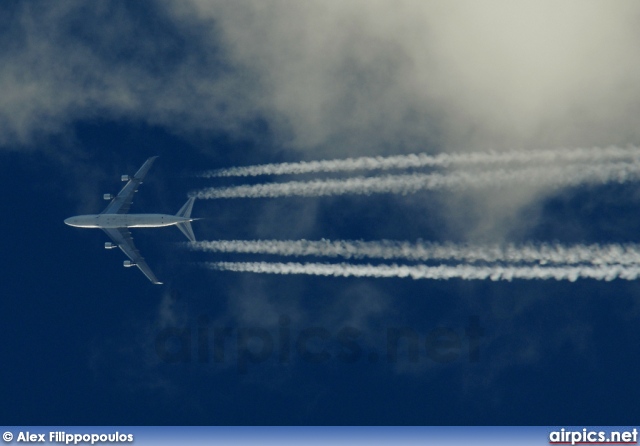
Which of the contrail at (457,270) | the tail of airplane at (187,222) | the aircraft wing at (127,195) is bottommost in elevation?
the contrail at (457,270)

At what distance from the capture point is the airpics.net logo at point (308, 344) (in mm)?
123875

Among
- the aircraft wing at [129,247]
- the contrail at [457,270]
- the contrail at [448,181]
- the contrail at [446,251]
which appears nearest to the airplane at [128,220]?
the aircraft wing at [129,247]

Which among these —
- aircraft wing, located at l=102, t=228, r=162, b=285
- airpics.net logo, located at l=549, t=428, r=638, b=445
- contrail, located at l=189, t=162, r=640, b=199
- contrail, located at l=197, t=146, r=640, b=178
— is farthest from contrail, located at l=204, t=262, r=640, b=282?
airpics.net logo, located at l=549, t=428, r=638, b=445

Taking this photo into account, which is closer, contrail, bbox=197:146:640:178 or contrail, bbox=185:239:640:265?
contrail, bbox=185:239:640:265

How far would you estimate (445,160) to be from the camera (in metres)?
111

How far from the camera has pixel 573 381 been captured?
123 metres

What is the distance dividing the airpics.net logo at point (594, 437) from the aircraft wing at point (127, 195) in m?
51.6

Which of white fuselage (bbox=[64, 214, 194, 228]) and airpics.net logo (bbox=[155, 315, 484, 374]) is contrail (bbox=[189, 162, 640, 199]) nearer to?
white fuselage (bbox=[64, 214, 194, 228])

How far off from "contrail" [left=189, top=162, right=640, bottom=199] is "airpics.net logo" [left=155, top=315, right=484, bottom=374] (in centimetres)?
1615

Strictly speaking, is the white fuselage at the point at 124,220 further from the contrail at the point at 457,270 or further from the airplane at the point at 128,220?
the contrail at the point at 457,270

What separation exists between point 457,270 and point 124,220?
3718cm

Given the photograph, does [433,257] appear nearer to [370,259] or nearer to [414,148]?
[370,259]

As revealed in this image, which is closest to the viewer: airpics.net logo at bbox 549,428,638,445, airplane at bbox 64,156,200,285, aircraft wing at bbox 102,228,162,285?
airpics.net logo at bbox 549,428,638,445

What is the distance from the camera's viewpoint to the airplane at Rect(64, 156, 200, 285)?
4710 inches
